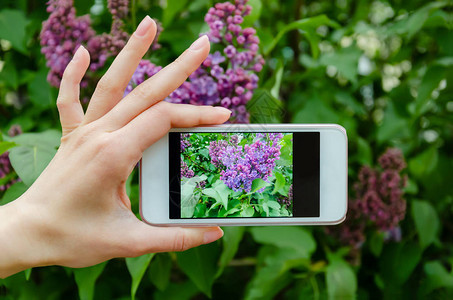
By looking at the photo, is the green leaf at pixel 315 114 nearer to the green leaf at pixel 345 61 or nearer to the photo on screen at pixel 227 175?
the green leaf at pixel 345 61

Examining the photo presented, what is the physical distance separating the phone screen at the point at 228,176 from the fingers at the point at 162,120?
0.12 feet

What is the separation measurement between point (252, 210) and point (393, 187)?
471mm

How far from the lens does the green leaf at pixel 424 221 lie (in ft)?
3.59

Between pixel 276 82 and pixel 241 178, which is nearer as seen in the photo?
pixel 241 178

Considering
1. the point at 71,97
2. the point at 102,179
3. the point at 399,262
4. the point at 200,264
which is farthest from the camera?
the point at 399,262

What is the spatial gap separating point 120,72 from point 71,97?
11cm

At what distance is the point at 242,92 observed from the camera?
78 centimetres

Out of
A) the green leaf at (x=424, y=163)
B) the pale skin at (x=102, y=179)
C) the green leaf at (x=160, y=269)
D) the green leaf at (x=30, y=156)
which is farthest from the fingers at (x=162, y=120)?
the green leaf at (x=424, y=163)

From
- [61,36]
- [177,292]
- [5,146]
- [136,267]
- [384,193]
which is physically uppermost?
[61,36]

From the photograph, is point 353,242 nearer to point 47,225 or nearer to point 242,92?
point 242,92

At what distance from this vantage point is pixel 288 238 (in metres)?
0.97

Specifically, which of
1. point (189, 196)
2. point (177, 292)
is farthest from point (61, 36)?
point (177, 292)

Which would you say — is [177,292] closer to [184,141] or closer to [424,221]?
[184,141]

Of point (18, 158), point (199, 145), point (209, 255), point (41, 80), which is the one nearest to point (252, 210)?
point (199, 145)
